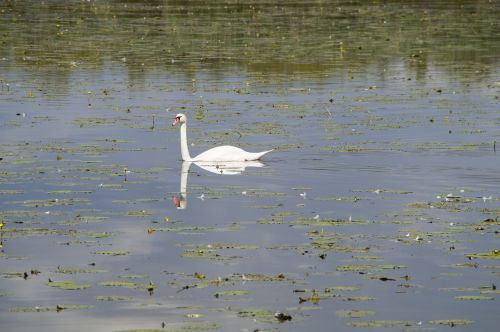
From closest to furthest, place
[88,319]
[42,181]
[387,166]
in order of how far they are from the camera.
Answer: [88,319] → [42,181] → [387,166]

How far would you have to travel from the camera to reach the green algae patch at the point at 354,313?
558 inches

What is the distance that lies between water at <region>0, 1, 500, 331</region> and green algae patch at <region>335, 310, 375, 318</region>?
0.05m

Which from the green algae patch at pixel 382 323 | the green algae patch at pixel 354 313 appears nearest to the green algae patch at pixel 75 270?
the green algae patch at pixel 354 313

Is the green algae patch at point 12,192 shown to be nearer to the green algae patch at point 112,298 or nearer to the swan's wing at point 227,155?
the swan's wing at point 227,155

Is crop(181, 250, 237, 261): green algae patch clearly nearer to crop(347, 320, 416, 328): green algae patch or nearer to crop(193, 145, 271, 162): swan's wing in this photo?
crop(347, 320, 416, 328): green algae patch

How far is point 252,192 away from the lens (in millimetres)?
22094

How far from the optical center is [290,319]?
14039mm

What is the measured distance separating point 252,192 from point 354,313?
8.01 meters

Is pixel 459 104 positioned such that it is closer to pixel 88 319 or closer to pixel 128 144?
pixel 128 144

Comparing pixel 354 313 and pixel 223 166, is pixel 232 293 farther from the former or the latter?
pixel 223 166

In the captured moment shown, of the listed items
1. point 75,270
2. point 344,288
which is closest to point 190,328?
point 344,288

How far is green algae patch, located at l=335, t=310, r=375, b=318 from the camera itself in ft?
46.5

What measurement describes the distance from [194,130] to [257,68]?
1535 cm

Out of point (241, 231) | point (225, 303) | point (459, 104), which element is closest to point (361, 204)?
point (241, 231)
